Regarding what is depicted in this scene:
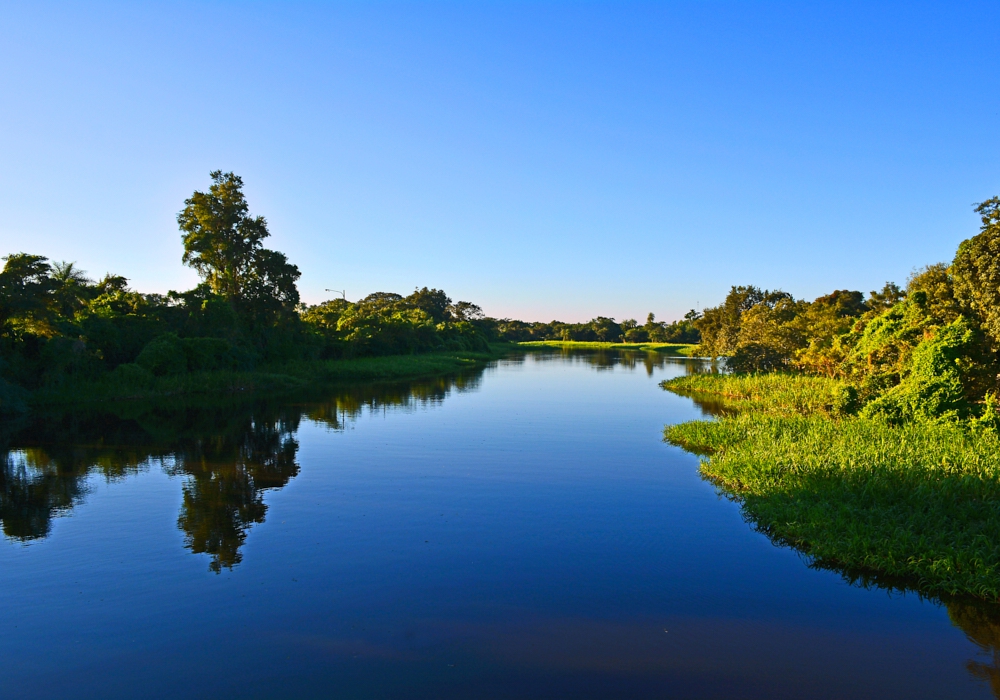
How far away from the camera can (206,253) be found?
47.9 meters

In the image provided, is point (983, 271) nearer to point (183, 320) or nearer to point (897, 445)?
point (897, 445)

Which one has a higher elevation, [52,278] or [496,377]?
[52,278]

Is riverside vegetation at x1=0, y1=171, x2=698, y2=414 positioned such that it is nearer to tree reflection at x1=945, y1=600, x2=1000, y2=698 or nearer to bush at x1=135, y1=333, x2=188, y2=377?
bush at x1=135, y1=333, x2=188, y2=377

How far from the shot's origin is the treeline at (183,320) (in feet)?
96.6

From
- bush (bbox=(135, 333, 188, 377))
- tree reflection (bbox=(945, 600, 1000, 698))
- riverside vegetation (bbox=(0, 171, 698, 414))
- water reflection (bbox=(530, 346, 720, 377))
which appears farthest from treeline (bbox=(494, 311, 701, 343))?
tree reflection (bbox=(945, 600, 1000, 698))

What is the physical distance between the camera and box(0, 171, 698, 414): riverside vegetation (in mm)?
29922

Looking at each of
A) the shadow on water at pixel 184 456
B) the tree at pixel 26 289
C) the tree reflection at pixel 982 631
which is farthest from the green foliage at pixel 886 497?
the tree at pixel 26 289

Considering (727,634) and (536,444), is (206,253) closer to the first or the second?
(536,444)

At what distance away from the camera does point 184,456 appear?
1952 cm

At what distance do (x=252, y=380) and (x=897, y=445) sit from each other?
37.8 meters

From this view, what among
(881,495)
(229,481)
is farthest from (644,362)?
(881,495)

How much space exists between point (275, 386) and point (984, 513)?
135ft

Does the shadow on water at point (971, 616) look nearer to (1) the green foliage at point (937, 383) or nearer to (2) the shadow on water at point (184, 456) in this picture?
(1) the green foliage at point (937, 383)

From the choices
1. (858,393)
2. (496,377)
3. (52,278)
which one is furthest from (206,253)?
(858,393)
